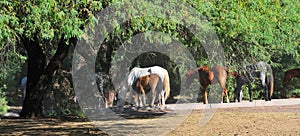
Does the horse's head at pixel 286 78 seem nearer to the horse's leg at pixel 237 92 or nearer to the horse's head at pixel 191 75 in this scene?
the horse's leg at pixel 237 92

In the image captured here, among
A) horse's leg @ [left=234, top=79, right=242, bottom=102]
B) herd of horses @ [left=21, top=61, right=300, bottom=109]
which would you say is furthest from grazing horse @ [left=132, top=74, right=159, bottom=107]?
horse's leg @ [left=234, top=79, right=242, bottom=102]

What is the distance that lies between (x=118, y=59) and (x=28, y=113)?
10.6 ft

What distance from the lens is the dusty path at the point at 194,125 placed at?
36.2 feet

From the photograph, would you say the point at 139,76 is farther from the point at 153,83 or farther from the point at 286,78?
the point at 286,78

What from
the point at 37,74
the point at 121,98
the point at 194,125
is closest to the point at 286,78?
the point at 121,98

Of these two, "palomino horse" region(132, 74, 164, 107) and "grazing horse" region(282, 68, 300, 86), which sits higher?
"grazing horse" region(282, 68, 300, 86)

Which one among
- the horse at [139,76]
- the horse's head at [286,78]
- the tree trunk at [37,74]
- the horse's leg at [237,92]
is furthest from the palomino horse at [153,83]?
the horse's head at [286,78]

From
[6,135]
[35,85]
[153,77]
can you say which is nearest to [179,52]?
[153,77]

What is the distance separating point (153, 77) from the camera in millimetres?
15086

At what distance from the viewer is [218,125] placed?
11914 millimetres

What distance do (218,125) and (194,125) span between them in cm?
52

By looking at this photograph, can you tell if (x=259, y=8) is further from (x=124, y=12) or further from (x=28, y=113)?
(x=28, y=113)

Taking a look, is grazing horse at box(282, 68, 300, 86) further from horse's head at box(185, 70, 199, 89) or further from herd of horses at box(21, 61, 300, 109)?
horse's head at box(185, 70, 199, 89)

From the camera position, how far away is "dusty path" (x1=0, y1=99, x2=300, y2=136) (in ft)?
36.2
